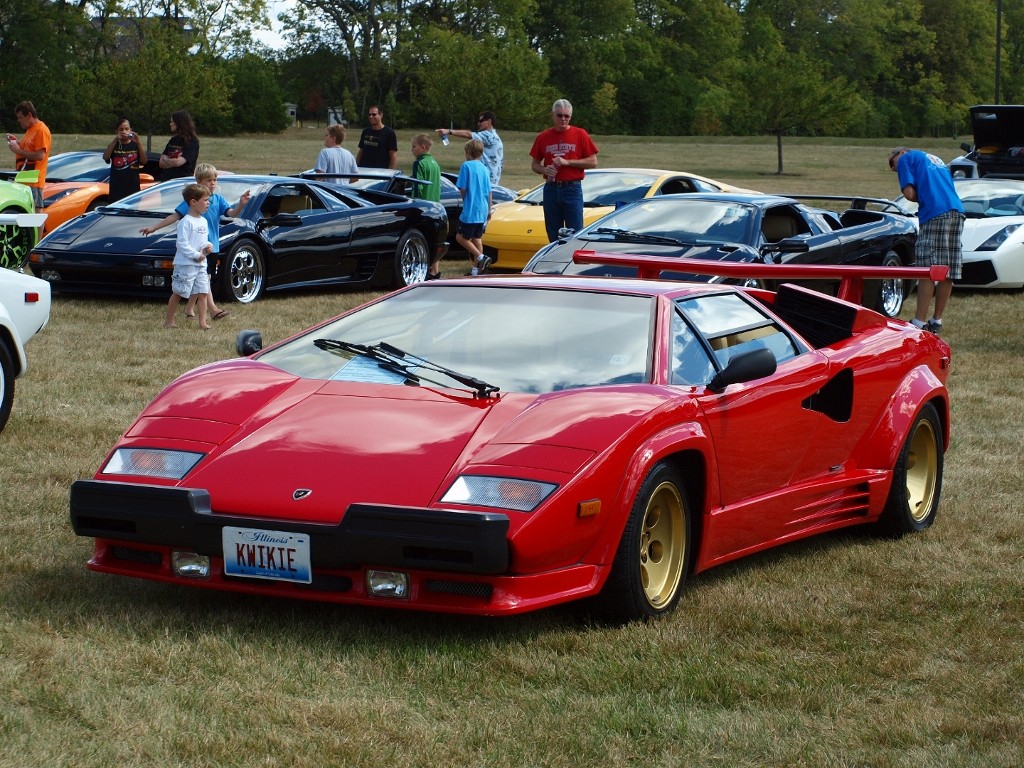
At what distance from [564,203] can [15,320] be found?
832 centimetres

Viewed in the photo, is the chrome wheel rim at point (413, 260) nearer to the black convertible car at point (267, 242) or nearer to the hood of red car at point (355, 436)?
the black convertible car at point (267, 242)

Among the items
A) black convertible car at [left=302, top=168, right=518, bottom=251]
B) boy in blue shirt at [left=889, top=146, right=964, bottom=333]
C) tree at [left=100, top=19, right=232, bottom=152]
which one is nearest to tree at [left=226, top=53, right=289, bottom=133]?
tree at [left=100, top=19, right=232, bottom=152]

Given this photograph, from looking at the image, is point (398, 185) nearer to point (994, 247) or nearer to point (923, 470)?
point (994, 247)

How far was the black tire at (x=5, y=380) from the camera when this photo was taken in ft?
26.2

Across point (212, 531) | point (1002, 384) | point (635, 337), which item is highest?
point (635, 337)

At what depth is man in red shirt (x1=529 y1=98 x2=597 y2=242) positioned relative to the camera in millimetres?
15617

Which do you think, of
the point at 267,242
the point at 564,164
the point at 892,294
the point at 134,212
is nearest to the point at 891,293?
the point at 892,294

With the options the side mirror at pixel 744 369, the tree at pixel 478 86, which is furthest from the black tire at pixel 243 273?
the tree at pixel 478 86

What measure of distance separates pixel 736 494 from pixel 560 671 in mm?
1308

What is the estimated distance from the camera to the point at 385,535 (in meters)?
4.58

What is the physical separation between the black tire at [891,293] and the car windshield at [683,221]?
2439 millimetres

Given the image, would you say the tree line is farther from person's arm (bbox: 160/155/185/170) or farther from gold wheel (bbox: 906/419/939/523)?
gold wheel (bbox: 906/419/939/523)

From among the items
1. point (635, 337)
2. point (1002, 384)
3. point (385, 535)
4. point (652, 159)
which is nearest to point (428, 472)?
point (385, 535)

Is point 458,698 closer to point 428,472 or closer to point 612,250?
point 428,472
